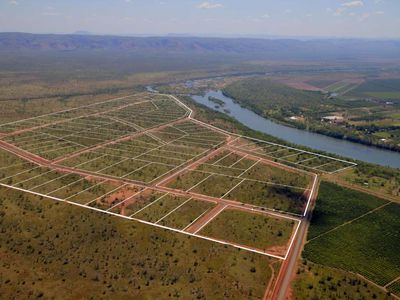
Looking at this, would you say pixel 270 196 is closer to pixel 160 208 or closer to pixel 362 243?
pixel 362 243

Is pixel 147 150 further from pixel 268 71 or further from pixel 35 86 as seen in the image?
pixel 268 71

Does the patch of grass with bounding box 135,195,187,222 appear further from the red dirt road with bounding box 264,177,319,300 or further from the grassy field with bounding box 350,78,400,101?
the grassy field with bounding box 350,78,400,101

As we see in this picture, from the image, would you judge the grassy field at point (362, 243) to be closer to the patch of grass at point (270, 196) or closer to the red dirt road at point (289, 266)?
the red dirt road at point (289, 266)

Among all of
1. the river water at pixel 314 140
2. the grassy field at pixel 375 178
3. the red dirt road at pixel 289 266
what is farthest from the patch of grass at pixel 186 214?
the river water at pixel 314 140

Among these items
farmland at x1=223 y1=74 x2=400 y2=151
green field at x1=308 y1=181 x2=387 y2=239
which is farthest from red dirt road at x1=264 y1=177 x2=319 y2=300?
farmland at x1=223 y1=74 x2=400 y2=151

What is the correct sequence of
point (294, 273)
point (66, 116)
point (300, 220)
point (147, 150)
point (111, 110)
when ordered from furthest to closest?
point (111, 110) → point (66, 116) → point (147, 150) → point (300, 220) → point (294, 273)

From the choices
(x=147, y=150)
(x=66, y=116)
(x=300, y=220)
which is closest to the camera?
(x=300, y=220)

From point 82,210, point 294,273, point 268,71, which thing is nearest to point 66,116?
point 82,210
